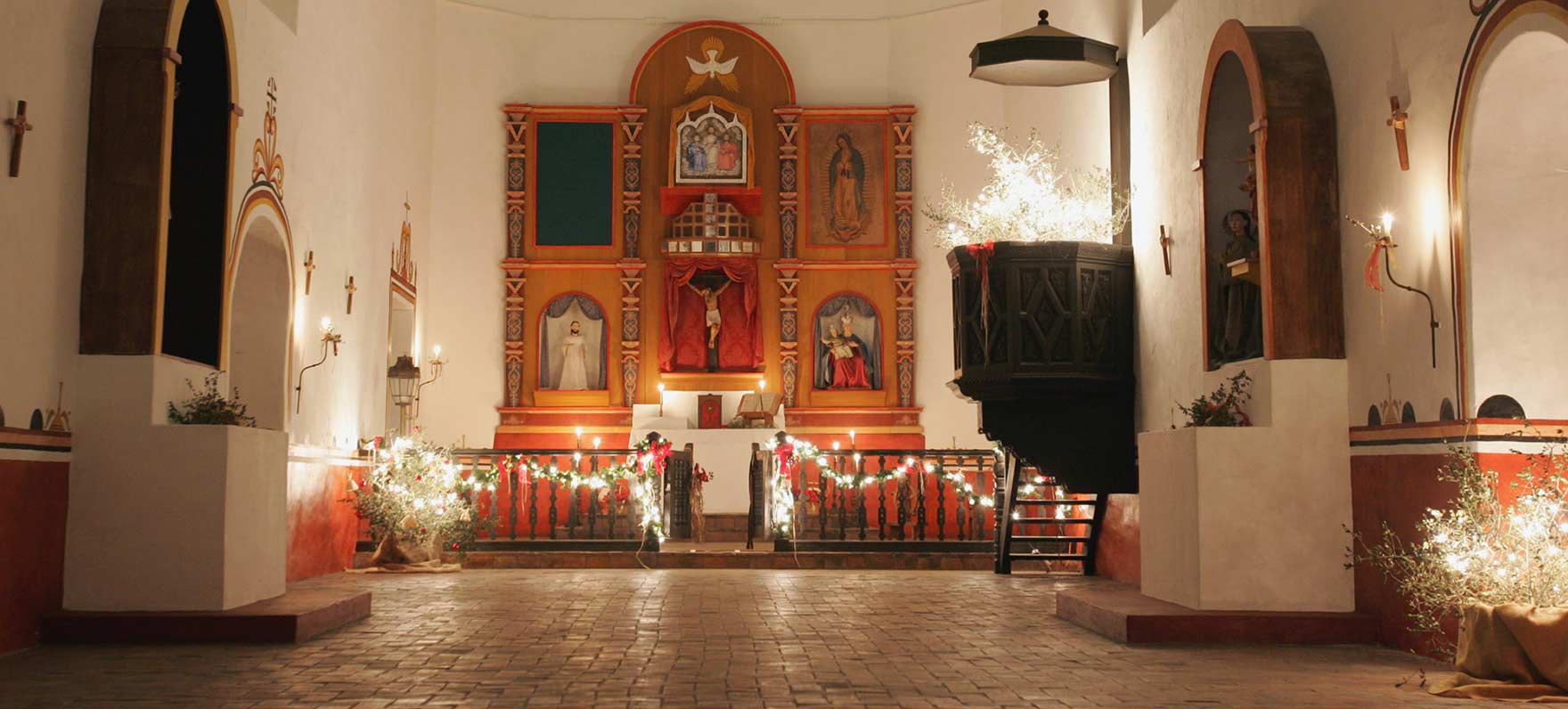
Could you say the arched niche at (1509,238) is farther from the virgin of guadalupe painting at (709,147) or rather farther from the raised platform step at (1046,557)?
the virgin of guadalupe painting at (709,147)

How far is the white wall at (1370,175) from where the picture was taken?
264 inches

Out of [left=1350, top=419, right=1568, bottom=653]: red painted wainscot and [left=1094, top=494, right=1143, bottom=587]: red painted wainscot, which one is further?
[left=1094, top=494, right=1143, bottom=587]: red painted wainscot

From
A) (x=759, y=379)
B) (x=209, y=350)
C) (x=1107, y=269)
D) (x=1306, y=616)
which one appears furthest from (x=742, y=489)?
(x=1306, y=616)

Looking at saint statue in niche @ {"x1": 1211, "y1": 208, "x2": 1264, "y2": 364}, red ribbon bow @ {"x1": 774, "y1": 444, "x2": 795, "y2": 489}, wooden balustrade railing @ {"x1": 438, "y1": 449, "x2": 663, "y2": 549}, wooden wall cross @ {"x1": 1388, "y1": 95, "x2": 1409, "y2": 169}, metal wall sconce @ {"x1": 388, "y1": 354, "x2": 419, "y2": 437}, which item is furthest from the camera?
metal wall sconce @ {"x1": 388, "y1": 354, "x2": 419, "y2": 437}

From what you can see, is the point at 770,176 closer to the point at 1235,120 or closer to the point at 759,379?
the point at 759,379

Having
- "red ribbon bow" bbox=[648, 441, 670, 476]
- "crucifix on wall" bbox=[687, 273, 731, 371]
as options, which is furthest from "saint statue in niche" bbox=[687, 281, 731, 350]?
"red ribbon bow" bbox=[648, 441, 670, 476]

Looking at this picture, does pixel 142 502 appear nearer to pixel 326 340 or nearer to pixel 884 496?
pixel 326 340

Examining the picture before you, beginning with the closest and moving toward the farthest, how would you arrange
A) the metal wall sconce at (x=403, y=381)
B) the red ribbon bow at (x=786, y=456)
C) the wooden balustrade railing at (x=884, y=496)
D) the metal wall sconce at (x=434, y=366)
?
the wooden balustrade railing at (x=884, y=496)
the red ribbon bow at (x=786, y=456)
the metal wall sconce at (x=403, y=381)
the metal wall sconce at (x=434, y=366)

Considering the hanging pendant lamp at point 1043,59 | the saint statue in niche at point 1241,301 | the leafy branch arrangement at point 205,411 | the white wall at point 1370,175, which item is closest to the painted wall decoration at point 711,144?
the hanging pendant lamp at point 1043,59

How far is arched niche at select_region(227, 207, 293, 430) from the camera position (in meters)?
11.2

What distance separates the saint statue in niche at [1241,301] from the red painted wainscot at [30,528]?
22.4ft

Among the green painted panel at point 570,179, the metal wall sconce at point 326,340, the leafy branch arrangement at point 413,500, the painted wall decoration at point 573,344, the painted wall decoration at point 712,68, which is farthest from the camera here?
the painted wall decoration at point 712,68

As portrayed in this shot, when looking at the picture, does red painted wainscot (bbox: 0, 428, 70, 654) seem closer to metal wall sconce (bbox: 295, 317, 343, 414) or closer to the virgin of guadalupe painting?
metal wall sconce (bbox: 295, 317, 343, 414)

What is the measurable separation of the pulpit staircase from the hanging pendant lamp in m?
3.16
